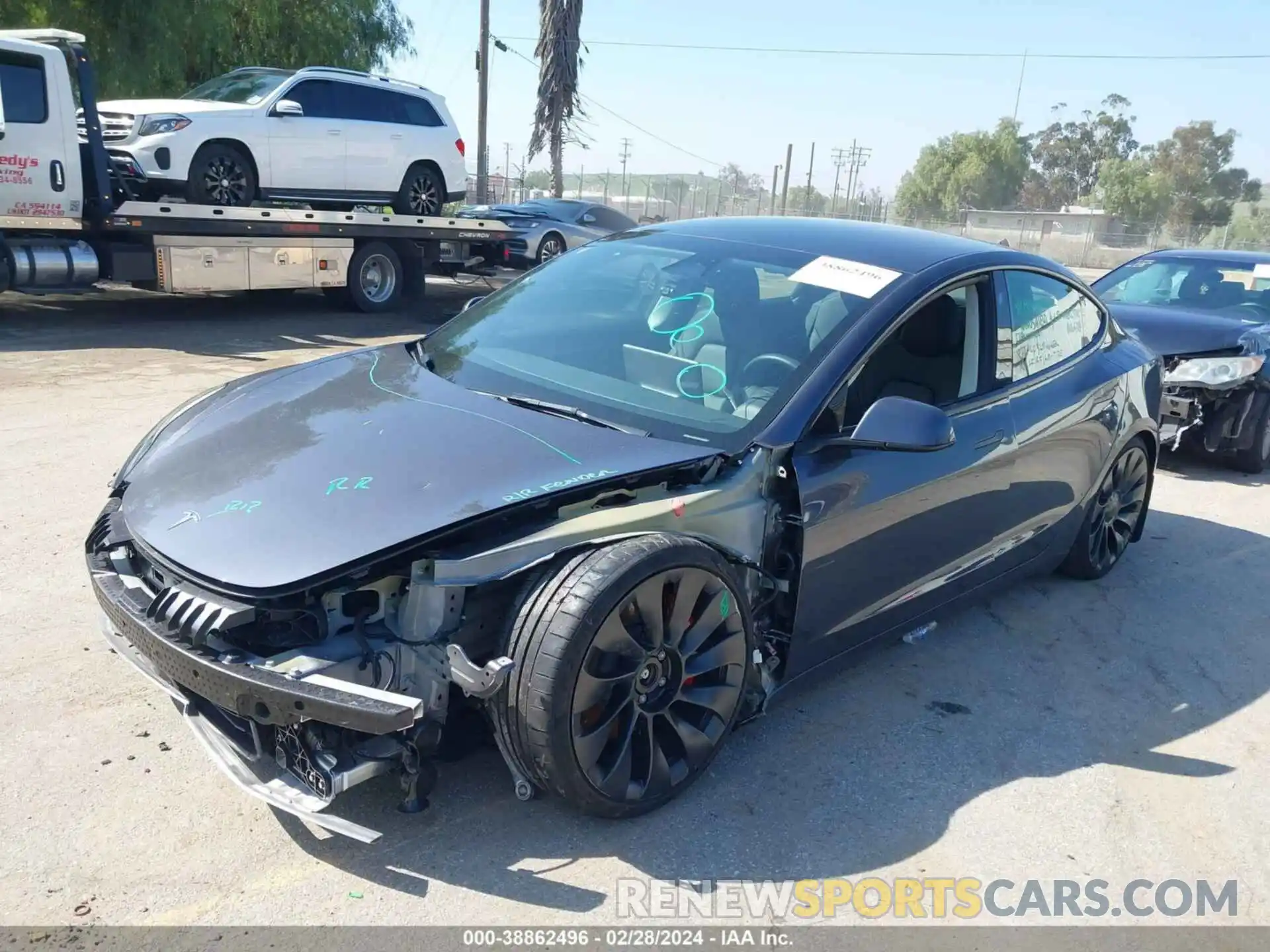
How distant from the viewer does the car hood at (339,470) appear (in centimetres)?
273

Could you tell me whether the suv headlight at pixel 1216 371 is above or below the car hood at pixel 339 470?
below

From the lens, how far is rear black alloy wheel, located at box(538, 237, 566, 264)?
16.3 meters

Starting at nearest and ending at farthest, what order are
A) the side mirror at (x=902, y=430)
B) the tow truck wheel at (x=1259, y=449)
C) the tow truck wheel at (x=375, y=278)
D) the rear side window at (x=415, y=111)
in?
the side mirror at (x=902, y=430) → the tow truck wheel at (x=1259, y=449) → the tow truck wheel at (x=375, y=278) → the rear side window at (x=415, y=111)

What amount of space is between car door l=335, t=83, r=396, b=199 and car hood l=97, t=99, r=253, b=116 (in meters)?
1.42

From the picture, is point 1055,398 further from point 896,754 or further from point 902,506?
point 896,754

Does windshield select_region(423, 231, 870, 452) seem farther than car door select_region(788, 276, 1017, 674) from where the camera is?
Yes

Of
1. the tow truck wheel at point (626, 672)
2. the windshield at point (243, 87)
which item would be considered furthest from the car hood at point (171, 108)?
the tow truck wheel at point (626, 672)

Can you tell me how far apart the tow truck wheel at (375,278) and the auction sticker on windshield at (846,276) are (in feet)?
34.5

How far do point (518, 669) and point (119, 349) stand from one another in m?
8.86

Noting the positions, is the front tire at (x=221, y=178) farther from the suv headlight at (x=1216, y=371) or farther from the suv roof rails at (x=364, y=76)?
the suv headlight at (x=1216, y=371)

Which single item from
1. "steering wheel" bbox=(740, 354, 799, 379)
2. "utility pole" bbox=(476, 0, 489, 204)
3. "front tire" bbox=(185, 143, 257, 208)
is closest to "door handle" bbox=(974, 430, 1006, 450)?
"steering wheel" bbox=(740, 354, 799, 379)

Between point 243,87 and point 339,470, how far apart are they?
1139 centimetres

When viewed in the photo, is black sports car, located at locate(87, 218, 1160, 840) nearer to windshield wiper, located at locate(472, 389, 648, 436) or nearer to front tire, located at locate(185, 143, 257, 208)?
windshield wiper, located at locate(472, 389, 648, 436)
